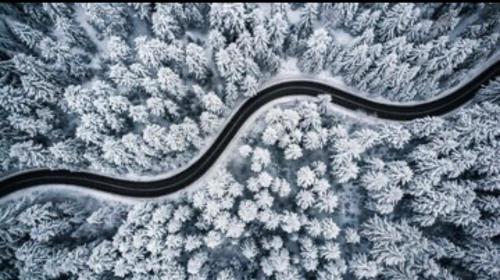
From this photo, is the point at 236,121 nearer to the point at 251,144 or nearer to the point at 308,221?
the point at 251,144

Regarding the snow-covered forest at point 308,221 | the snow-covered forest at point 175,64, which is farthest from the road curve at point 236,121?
the snow-covered forest at point 308,221

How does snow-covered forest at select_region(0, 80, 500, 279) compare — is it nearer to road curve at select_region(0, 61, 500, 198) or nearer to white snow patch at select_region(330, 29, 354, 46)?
road curve at select_region(0, 61, 500, 198)

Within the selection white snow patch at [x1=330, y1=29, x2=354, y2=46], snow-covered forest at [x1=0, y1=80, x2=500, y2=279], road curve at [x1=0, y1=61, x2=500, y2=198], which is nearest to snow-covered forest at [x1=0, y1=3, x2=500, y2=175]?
white snow patch at [x1=330, y1=29, x2=354, y2=46]

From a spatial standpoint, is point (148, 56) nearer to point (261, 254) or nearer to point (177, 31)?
point (177, 31)

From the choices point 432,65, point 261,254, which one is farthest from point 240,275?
point 432,65

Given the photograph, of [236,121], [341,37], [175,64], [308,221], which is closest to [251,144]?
[236,121]

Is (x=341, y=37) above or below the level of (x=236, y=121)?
above

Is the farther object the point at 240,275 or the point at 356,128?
the point at 356,128
